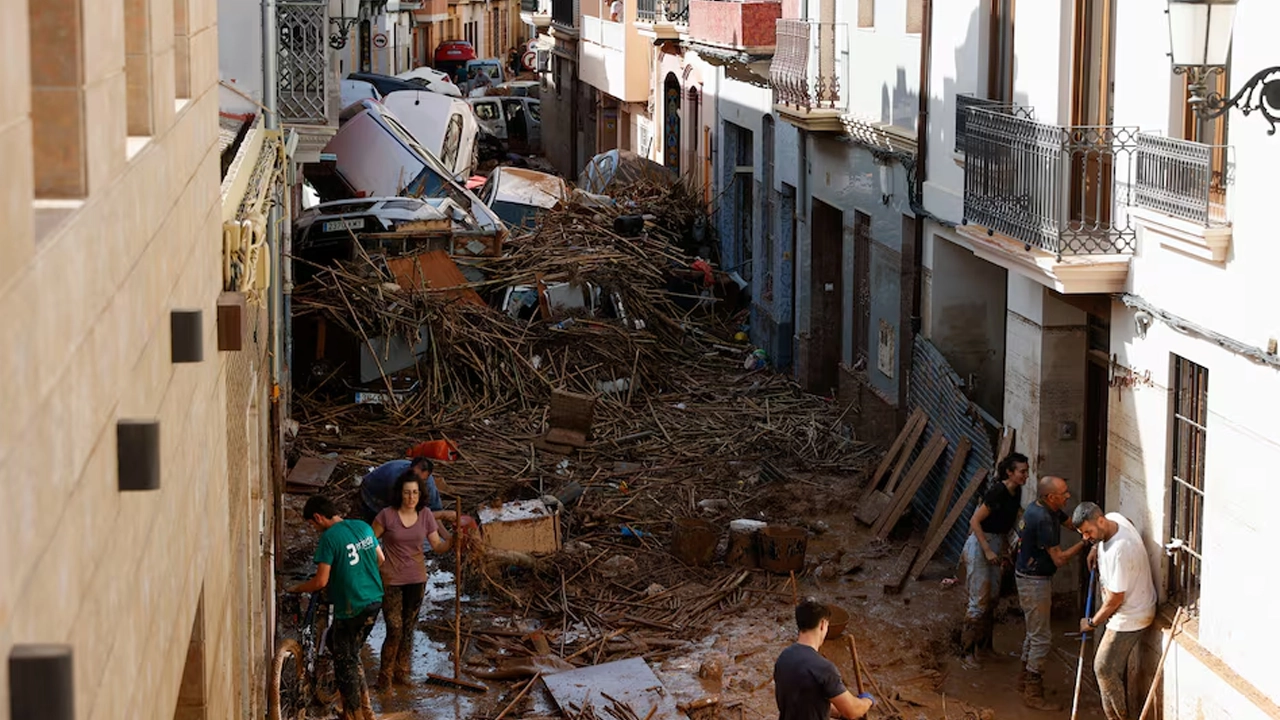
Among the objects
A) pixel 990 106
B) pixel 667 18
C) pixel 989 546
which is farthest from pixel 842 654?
pixel 667 18

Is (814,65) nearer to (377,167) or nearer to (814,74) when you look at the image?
(814,74)

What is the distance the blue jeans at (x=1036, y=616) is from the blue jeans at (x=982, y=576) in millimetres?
539

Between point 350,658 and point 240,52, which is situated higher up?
point 240,52

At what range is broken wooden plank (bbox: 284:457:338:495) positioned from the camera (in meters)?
16.9

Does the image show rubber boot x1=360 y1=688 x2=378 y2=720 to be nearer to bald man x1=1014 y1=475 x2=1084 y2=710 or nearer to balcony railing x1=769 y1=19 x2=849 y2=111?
bald man x1=1014 y1=475 x2=1084 y2=710

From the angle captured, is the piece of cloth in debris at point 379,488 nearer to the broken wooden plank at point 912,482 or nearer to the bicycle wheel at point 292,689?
the bicycle wheel at point 292,689

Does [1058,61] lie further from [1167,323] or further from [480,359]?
[480,359]

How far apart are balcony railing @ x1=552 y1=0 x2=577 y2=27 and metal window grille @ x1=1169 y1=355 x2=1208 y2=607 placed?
3345 cm

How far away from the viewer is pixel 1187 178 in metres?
10.4

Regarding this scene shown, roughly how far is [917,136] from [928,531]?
4.34 meters

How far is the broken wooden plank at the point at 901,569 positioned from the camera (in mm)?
13922

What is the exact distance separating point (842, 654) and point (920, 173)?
5.81m

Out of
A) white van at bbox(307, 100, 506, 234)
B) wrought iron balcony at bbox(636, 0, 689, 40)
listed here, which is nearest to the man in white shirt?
white van at bbox(307, 100, 506, 234)

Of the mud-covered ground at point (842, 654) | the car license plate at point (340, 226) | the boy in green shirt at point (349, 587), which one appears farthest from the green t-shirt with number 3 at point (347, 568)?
the car license plate at point (340, 226)
